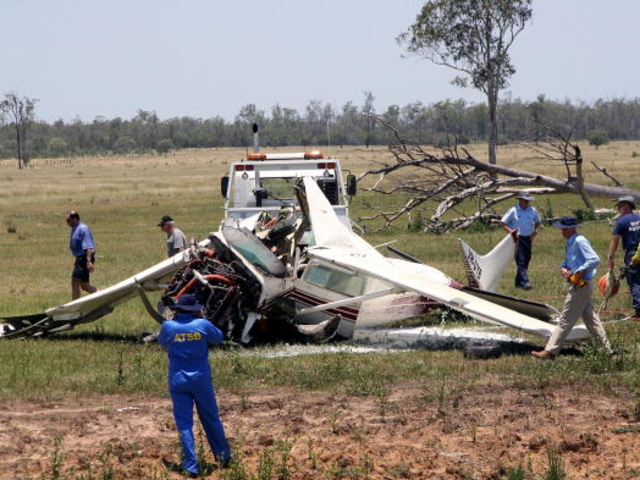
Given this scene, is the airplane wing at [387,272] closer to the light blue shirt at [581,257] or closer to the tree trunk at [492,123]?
the light blue shirt at [581,257]

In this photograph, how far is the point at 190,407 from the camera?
766 cm

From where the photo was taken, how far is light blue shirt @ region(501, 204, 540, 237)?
1738 cm

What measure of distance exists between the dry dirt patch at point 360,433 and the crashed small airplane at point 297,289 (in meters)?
2.04

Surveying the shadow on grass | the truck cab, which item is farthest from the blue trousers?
the truck cab

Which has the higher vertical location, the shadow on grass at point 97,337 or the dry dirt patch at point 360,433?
the dry dirt patch at point 360,433

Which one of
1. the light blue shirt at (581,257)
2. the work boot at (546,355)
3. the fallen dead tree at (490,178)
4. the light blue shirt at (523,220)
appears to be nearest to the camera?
the light blue shirt at (581,257)

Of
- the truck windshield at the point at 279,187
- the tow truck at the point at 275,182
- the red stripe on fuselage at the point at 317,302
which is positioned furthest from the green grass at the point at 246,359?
the truck windshield at the point at 279,187

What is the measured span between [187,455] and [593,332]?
5300 millimetres

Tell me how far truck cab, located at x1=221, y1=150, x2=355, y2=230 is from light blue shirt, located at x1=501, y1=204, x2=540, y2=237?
2.65 meters

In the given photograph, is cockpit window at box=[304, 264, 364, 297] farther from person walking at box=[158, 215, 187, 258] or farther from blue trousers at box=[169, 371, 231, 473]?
blue trousers at box=[169, 371, 231, 473]

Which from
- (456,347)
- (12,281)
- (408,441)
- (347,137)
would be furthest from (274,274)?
(347,137)

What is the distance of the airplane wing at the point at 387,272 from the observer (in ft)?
37.5

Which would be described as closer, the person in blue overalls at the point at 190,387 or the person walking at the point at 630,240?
the person in blue overalls at the point at 190,387

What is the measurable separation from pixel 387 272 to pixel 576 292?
2.20 meters
